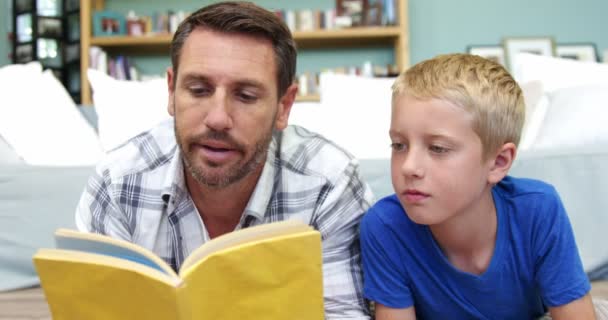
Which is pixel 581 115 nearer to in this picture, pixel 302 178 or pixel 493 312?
pixel 493 312

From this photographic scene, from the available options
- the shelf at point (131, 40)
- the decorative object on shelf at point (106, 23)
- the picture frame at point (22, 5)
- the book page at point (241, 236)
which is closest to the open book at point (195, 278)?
the book page at point (241, 236)

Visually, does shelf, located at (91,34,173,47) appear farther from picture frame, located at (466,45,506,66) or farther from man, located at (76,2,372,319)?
man, located at (76,2,372,319)

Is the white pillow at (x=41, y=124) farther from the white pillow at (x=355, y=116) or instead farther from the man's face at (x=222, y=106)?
the man's face at (x=222, y=106)

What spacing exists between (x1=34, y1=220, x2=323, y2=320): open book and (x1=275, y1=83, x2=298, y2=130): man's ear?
0.36 m

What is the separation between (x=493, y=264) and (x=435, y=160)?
22cm

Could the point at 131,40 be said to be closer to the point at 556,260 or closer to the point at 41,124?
the point at 41,124

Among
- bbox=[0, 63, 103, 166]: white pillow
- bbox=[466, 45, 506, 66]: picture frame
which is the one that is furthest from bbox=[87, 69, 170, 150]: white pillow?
bbox=[466, 45, 506, 66]: picture frame

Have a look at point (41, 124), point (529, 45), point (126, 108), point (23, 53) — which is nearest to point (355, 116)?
point (126, 108)

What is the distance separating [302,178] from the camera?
3.17 feet

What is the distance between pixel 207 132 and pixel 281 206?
8.1 inches

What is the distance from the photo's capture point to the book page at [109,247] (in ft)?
1.95

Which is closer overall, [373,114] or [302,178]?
[302,178]

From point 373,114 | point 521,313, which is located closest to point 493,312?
point 521,313

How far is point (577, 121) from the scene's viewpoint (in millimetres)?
1663
